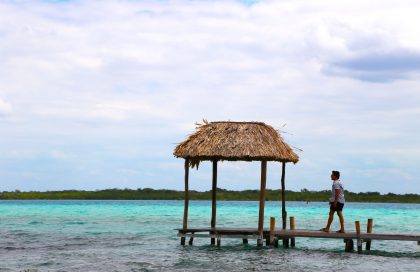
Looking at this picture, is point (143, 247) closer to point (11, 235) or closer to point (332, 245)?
point (332, 245)

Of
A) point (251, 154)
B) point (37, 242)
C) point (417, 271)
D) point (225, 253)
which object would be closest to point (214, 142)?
point (251, 154)

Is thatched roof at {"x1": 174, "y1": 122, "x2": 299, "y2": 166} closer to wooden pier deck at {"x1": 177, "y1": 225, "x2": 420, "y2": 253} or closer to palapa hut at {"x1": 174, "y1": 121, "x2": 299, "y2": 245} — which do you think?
palapa hut at {"x1": 174, "y1": 121, "x2": 299, "y2": 245}

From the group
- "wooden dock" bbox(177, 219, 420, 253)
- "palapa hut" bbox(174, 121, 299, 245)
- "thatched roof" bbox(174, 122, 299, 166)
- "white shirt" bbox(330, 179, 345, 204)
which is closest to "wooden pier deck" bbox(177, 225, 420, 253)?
"wooden dock" bbox(177, 219, 420, 253)

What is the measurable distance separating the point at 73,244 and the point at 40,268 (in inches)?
320

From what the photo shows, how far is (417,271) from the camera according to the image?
1938 centimetres

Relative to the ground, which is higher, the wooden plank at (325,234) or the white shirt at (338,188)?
the white shirt at (338,188)

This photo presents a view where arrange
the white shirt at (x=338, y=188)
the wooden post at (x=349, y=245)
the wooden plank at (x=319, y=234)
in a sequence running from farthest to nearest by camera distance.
A: the wooden post at (x=349, y=245)
the wooden plank at (x=319, y=234)
the white shirt at (x=338, y=188)

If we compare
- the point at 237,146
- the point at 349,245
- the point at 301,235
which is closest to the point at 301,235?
the point at 301,235

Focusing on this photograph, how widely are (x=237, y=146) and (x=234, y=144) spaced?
0.41 ft

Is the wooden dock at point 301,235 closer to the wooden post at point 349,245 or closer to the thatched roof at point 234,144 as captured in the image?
the wooden post at point 349,245

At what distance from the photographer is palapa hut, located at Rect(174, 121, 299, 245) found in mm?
21859

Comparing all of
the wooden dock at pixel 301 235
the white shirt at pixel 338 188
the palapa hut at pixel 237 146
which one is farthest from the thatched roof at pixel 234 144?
the wooden dock at pixel 301 235

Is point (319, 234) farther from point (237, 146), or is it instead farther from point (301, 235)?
point (237, 146)

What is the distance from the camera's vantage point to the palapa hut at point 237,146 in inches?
861
